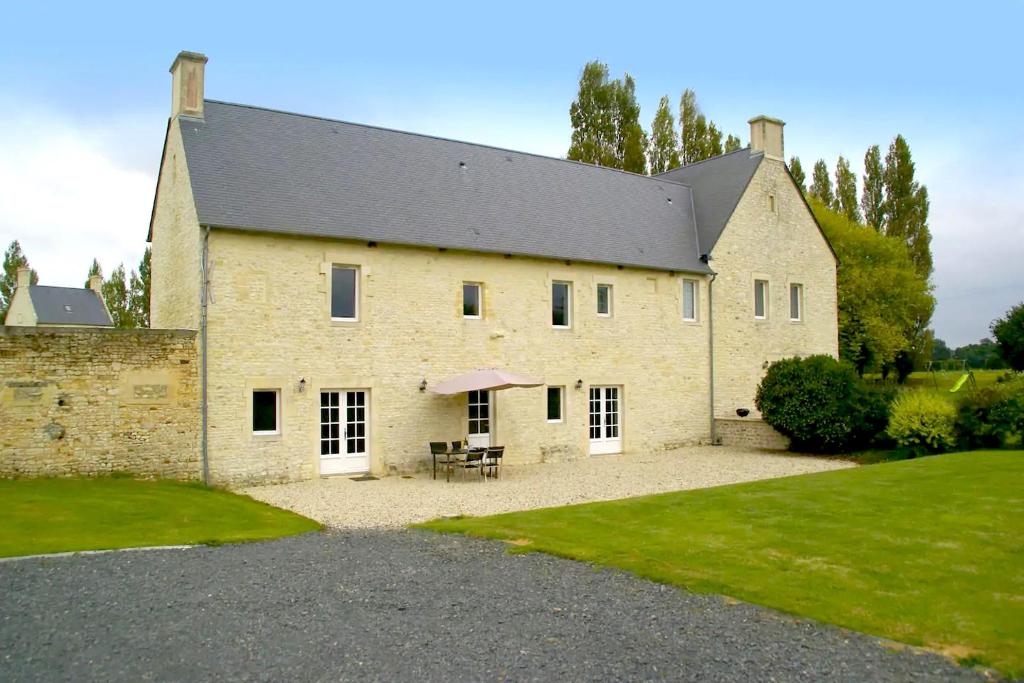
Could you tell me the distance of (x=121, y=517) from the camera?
37.2 feet

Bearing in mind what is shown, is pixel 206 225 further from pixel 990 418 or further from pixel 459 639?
pixel 990 418

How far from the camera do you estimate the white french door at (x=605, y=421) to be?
830 inches

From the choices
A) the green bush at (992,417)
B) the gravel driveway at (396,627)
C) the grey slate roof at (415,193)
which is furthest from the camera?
the green bush at (992,417)

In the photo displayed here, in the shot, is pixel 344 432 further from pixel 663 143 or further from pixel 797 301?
pixel 663 143

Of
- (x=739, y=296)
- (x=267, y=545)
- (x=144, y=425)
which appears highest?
(x=739, y=296)

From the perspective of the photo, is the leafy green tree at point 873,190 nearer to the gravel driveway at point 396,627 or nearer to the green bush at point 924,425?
the green bush at point 924,425

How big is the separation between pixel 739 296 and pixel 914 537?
1550 cm

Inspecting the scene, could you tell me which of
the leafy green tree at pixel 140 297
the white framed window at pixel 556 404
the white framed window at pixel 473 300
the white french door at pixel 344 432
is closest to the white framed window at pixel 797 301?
the white framed window at pixel 556 404

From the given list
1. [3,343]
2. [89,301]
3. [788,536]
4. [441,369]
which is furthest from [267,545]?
[89,301]

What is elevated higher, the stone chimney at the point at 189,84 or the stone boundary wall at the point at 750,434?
the stone chimney at the point at 189,84

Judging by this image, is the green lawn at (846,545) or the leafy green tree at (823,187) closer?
the green lawn at (846,545)

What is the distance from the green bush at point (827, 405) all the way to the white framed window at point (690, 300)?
3235mm

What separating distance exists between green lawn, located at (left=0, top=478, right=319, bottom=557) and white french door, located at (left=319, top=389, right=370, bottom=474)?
286cm

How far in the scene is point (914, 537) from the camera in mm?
9086
